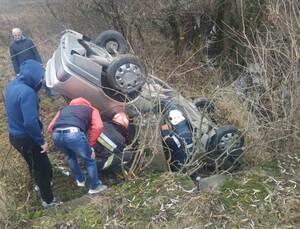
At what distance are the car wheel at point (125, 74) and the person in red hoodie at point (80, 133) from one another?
3.02 feet

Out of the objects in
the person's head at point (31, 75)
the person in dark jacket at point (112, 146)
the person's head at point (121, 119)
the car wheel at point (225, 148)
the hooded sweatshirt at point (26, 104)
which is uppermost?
the person's head at point (31, 75)

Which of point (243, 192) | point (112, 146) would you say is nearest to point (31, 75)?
point (112, 146)

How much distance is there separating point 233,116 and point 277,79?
3.56 ft

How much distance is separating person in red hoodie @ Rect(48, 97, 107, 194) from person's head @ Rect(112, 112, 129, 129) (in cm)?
64

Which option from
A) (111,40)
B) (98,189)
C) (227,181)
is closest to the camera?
(227,181)

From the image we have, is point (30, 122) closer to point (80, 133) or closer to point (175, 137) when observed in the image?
point (80, 133)

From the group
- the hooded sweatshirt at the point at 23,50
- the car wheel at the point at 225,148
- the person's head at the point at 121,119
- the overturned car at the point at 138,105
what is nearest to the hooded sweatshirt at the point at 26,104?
the overturned car at the point at 138,105

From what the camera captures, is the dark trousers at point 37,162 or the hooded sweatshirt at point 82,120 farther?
the dark trousers at point 37,162

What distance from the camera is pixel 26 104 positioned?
5117 millimetres

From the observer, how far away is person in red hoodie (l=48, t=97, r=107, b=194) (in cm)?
515

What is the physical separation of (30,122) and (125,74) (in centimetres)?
158

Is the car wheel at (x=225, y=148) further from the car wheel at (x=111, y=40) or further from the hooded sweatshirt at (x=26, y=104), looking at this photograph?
the car wheel at (x=111, y=40)

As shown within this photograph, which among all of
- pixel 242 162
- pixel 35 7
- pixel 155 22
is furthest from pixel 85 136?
pixel 35 7

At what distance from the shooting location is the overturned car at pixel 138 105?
571 cm
